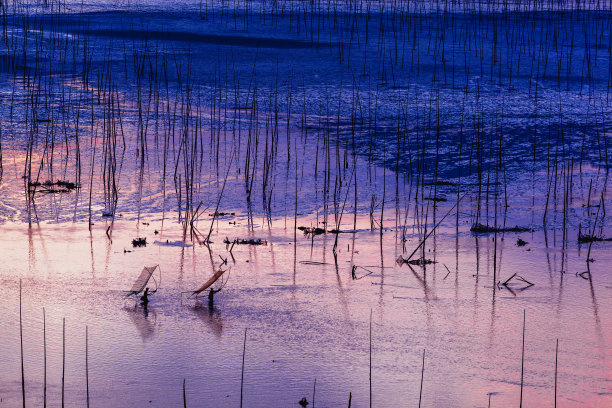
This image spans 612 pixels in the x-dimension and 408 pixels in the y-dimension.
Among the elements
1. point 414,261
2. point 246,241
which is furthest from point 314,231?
point 414,261

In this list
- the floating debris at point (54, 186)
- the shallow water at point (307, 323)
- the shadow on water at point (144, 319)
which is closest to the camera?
the shallow water at point (307, 323)

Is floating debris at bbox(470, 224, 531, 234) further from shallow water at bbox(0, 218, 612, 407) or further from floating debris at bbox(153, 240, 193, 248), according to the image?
floating debris at bbox(153, 240, 193, 248)

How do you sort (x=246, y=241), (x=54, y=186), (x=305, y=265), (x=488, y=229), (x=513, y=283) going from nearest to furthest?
(x=513, y=283)
(x=305, y=265)
(x=246, y=241)
(x=488, y=229)
(x=54, y=186)

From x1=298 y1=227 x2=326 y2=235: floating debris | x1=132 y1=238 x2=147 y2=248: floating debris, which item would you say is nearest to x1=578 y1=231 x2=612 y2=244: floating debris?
x1=298 y1=227 x2=326 y2=235: floating debris

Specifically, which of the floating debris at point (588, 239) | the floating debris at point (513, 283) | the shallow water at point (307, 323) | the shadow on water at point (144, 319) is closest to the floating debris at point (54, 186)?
the shallow water at point (307, 323)

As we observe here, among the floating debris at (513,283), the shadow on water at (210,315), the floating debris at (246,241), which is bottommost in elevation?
the shadow on water at (210,315)

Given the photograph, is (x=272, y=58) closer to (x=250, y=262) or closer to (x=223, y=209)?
(x=223, y=209)

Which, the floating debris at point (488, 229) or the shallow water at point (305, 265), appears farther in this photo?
the floating debris at point (488, 229)

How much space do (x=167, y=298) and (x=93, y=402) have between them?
90 cm

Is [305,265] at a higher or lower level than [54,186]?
lower

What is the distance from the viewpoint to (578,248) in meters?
4.26

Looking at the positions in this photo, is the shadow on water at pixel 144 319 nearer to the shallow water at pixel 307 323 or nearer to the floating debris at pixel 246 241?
the shallow water at pixel 307 323

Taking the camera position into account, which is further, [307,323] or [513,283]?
[513,283]

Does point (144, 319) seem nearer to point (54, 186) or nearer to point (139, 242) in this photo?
point (139, 242)
